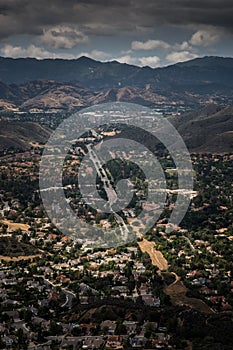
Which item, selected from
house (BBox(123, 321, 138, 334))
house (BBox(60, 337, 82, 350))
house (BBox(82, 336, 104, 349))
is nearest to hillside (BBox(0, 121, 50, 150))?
house (BBox(123, 321, 138, 334))

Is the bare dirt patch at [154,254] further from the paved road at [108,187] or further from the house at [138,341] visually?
the house at [138,341]

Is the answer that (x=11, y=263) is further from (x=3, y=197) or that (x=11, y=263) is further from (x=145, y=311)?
(x=3, y=197)

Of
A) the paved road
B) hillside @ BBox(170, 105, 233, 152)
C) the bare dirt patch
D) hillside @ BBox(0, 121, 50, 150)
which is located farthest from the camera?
hillside @ BBox(0, 121, 50, 150)

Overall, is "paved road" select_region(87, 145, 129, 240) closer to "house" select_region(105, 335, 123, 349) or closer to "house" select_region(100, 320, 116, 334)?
"house" select_region(100, 320, 116, 334)

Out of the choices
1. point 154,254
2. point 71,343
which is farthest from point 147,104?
point 71,343

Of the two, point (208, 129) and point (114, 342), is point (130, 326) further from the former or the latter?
point (208, 129)

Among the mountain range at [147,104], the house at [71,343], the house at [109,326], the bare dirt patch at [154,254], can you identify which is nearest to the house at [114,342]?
the house at [109,326]

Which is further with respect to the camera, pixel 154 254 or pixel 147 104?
pixel 147 104
